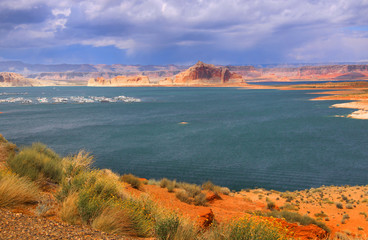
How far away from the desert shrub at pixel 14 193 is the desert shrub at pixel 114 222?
182 cm

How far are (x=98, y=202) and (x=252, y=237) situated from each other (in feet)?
10.3

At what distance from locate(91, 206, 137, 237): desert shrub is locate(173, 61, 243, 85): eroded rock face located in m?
184

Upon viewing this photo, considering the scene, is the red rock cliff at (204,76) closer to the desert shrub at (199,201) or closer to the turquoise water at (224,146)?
the turquoise water at (224,146)

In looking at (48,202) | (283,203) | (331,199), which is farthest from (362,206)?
(48,202)

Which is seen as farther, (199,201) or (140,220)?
(199,201)

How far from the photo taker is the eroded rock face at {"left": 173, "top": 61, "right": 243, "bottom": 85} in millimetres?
188875

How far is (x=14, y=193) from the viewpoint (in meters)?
5.68

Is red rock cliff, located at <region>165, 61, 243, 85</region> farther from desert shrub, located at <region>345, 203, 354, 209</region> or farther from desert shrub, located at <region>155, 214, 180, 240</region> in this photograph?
desert shrub, located at <region>155, 214, 180, 240</region>

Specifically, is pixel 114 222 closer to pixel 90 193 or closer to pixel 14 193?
pixel 90 193

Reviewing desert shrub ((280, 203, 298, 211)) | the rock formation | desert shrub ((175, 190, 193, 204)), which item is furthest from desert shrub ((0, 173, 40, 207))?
the rock formation

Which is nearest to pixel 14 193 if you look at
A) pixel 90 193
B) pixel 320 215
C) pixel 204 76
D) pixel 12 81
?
pixel 90 193

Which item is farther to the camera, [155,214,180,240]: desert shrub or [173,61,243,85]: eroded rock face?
[173,61,243,85]: eroded rock face

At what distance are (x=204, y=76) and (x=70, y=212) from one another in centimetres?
18905

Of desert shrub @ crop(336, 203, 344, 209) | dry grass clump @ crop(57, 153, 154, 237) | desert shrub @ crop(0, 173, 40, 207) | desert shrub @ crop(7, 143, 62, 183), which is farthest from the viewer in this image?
desert shrub @ crop(336, 203, 344, 209)
